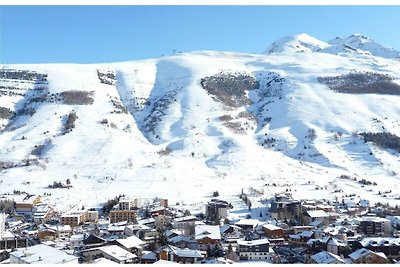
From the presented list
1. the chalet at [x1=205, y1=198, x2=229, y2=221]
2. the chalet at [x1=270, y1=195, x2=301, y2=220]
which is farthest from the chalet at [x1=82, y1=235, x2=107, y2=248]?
the chalet at [x1=270, y1=195, x2=301, y2=220]

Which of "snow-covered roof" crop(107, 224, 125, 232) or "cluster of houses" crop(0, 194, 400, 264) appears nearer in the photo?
"cluster of houses" crop(0, 194, 400, 264)

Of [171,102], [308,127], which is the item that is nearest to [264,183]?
[308,127]

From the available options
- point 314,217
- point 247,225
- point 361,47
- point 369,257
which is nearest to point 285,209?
point 314,217

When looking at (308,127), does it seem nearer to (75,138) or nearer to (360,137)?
(360,137)

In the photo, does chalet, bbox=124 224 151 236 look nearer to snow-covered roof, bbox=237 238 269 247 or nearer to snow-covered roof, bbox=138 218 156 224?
snow-covered roof, bbox=138 218 156 224

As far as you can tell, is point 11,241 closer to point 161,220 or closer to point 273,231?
point 161,220

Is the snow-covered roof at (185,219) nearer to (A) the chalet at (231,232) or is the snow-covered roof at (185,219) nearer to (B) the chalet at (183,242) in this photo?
(A) the chalet at (231,232)

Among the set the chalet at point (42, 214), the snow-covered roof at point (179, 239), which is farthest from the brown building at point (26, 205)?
the snow-covered roof at point (179, 239)
